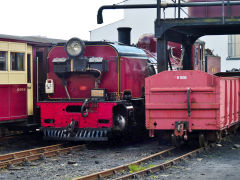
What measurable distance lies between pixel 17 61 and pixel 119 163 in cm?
420

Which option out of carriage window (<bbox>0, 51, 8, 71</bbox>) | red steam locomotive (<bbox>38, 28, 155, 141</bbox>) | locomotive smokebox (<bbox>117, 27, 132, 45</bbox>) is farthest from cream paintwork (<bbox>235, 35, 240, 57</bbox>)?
carriage window (<bbox>0, 51, 8, 71</bbox>)

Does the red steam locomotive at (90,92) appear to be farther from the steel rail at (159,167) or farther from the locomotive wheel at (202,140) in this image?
the steel rail at (159,167)

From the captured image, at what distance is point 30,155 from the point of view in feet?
32.4

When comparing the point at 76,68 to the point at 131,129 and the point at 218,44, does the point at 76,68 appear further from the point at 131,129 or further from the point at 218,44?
the point at 218,44

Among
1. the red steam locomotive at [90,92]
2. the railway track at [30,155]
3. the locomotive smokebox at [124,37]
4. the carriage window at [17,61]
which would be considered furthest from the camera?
the locomotive smokebox at [124,37]

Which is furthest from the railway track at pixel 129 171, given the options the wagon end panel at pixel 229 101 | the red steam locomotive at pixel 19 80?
the red steam locomotive at pixel 19 80

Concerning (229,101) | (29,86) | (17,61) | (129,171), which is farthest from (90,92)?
(129,171)

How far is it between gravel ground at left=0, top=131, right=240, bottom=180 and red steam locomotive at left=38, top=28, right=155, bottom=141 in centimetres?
58

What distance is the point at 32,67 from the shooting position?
1238 cm

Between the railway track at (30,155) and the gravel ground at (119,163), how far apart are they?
0.61 ft

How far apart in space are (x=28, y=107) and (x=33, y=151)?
1.96m

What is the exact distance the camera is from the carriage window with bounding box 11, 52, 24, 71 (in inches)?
459

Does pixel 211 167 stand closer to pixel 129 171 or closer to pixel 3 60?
pixel 129 171

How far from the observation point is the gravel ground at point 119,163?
27.1 feet
